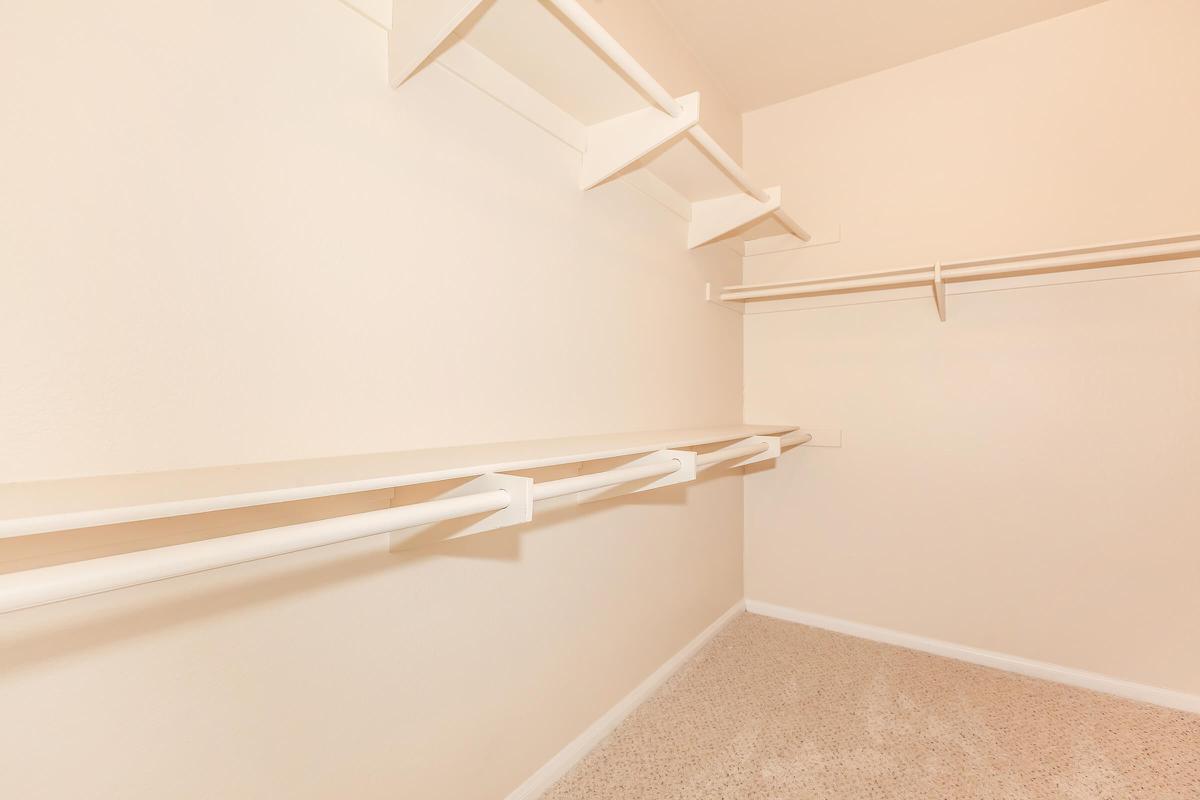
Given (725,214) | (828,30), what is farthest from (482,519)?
(828,30)

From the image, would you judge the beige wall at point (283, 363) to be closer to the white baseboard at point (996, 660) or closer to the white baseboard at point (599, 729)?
the white baseboard at point (599, 729)

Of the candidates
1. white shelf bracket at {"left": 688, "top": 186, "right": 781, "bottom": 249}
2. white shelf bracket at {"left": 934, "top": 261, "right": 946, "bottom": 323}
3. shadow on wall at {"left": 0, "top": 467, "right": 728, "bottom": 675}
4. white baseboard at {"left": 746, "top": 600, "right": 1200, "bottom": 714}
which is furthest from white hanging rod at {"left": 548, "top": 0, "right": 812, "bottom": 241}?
white baseboard at {"left": 746, "top": 600, "right": 1200, "bottom": 714}

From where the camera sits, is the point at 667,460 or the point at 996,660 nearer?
the point at 667,460

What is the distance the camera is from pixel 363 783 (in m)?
0.96

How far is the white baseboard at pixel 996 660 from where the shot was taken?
5.73 ft

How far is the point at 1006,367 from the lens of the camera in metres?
1.97

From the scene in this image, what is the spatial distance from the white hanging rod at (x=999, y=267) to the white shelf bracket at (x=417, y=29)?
1.52 metres

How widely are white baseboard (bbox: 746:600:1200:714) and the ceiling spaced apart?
7.85 feet

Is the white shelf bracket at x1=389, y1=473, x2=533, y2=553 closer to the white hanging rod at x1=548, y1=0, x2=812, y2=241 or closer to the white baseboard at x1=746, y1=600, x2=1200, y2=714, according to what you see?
the white hanging rod at x1=548, y1=0, x2=812, y2=241

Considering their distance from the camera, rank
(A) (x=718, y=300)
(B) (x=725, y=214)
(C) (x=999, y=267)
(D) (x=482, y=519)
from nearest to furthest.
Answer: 1. (D) (x=482, y=519)
2. (C) (x=999, y=267)
3. (B) (x=725, y=214)
4. (A) (x=718, y=300)

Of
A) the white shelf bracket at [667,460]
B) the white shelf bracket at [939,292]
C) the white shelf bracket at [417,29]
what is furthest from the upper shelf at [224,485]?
the white shelf bracket at [939,292]

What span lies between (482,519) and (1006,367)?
2097 mm

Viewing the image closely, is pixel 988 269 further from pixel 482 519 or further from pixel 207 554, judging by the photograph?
pixel 207 554

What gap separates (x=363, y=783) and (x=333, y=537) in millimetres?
646
